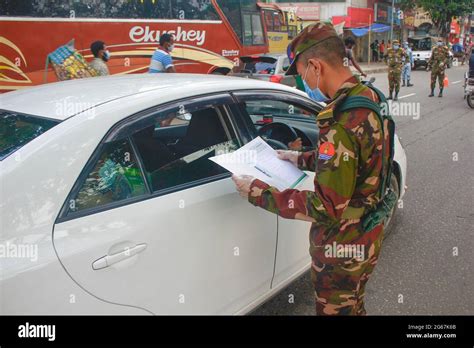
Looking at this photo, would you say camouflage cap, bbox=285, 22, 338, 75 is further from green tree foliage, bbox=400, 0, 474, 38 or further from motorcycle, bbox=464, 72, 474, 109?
green tree foliage, bbox=400, 0, 474, 38

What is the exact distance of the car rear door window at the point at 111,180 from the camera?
157 cm

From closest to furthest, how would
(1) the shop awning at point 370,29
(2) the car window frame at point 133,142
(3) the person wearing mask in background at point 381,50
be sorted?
(2) the car window frame at point 133,142
(1) the shop awning at point 370,29
(3) the person wearing mask in background at point 381,50

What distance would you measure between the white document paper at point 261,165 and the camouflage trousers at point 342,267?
279 mm

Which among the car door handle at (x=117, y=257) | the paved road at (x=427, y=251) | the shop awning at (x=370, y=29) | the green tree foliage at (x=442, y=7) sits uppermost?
the green tree foliage at (x=442, y=7)

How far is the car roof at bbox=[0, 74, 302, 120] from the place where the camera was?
181 centimetres

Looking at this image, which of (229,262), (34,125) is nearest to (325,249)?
(229,262)

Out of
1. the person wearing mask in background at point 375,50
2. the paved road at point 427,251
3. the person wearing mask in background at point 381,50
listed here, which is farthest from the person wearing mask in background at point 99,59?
the person wearing mask in background at point 381,50

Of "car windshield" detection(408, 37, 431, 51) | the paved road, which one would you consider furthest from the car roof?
"car windshield" detection(408, 37, 431, 51)

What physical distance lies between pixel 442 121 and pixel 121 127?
30.5 feet

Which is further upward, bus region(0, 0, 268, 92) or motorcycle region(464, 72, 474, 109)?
bus region(0, 0, 268, 92)

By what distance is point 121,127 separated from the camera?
1.73 m

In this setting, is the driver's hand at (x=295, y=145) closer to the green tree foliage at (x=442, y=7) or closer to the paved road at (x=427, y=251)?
the paved road at (x=427, y=251)

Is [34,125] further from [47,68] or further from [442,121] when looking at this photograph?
[442,121]

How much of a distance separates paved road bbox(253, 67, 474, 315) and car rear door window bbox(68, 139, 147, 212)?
144cm
